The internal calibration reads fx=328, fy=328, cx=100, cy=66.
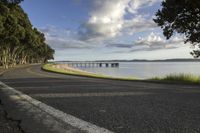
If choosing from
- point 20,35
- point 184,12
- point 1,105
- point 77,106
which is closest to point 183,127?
point 77,106

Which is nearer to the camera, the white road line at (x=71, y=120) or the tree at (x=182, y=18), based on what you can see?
the white road line at (x=71, y=120)

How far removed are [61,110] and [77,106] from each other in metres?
0.74

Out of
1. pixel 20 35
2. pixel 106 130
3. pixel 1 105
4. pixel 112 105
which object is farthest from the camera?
pixel 20 35

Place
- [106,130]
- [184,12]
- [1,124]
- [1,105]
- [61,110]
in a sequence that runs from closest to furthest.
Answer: [106,130], [1,124], [61,110], [1,105], [184,12]

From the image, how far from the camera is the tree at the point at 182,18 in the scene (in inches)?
923

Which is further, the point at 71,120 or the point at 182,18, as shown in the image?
the point at 182,18

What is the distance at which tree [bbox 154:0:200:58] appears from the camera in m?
23.5

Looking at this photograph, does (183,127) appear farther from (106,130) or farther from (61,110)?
(61,110)

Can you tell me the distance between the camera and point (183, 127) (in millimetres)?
6270

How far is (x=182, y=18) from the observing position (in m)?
24.5

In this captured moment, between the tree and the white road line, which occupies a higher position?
the tree

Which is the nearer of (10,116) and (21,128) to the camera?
(21,128)

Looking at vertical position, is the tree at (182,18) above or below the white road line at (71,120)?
above

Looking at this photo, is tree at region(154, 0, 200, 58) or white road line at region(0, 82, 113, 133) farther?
tree at region(154, 0, 200, 58)
